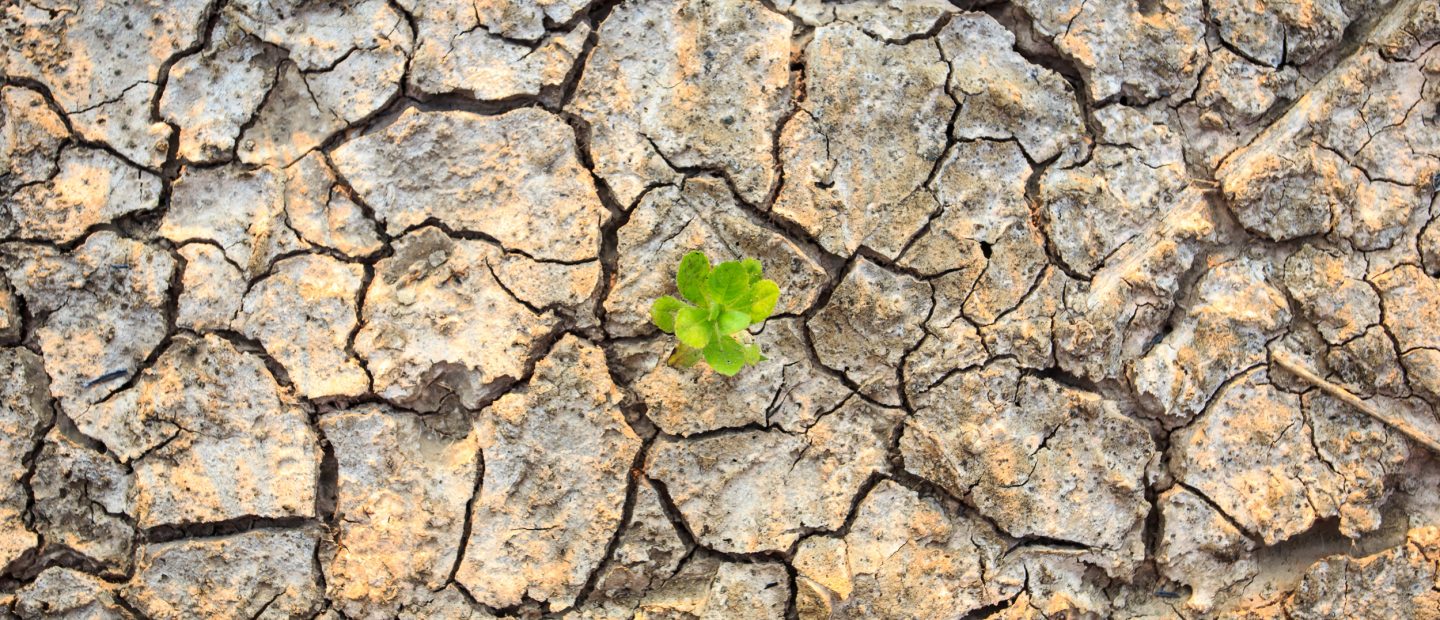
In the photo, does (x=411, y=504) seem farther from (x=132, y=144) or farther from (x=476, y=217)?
(x=132, y=144)

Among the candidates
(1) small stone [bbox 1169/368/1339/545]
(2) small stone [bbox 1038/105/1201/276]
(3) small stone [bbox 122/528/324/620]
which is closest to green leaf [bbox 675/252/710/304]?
(2) small stone [bbox 1038/105/1201/276]

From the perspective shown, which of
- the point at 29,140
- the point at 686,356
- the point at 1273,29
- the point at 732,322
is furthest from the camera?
the point at 1273,29

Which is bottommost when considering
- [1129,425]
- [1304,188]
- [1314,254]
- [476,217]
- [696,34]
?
[1129,425]

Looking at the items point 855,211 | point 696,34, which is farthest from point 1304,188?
point 696,34

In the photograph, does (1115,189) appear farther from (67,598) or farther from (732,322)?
(67,598)

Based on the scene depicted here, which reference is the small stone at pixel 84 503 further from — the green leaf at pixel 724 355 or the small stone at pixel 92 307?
the green leaf at pixel 724 355

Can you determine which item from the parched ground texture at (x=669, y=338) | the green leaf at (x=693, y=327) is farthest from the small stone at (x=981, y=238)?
the green leaf at (x=693, y=327)

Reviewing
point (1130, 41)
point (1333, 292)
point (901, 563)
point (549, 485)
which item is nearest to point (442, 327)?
point (549, 485)
